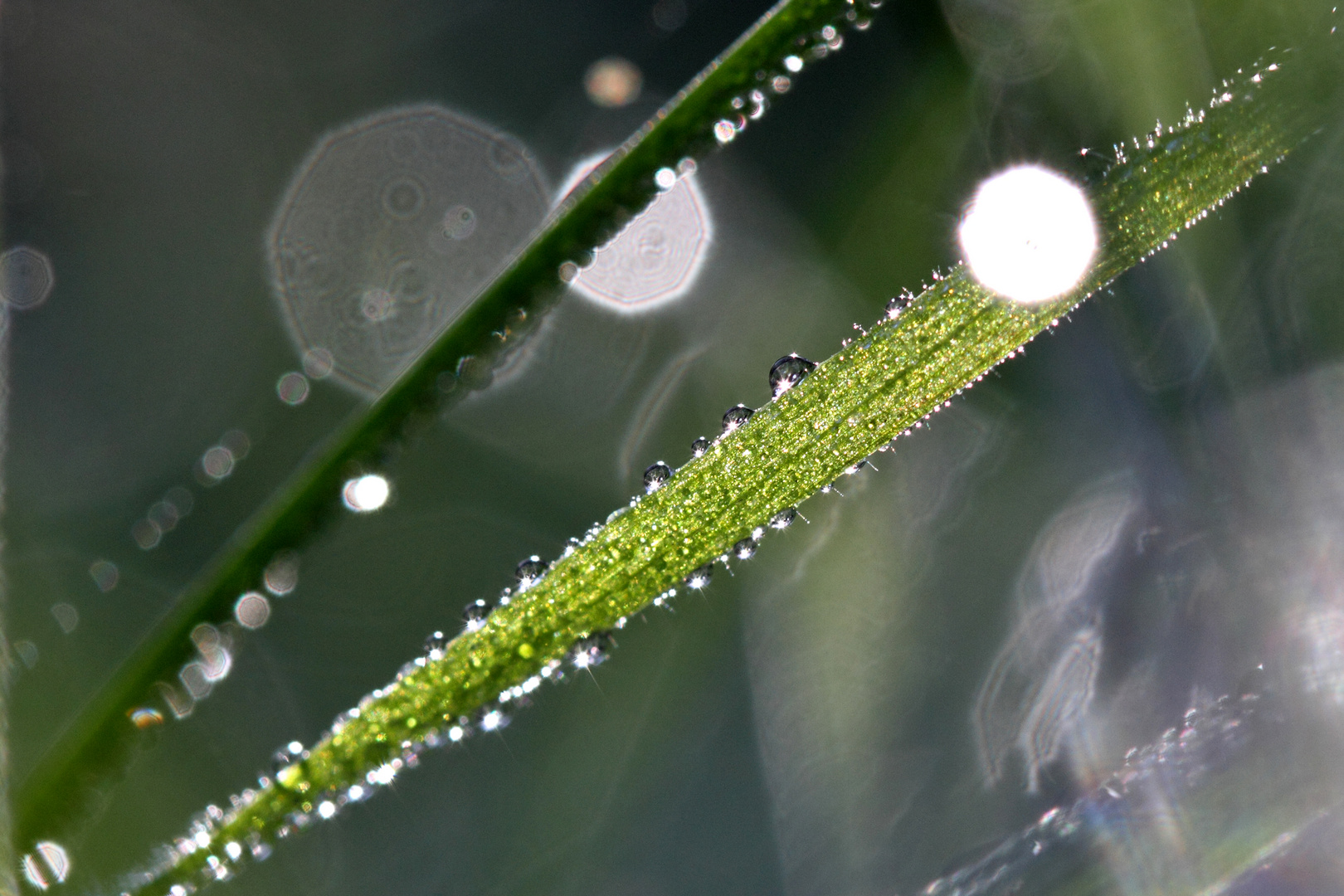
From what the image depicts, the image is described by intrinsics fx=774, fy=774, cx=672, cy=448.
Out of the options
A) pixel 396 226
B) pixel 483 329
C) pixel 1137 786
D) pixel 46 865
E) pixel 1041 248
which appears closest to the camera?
pixel 483 329

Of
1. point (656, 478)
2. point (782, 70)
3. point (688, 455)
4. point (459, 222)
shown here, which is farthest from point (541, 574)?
point (459, 222)

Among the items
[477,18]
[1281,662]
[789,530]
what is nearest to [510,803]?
[789,530]

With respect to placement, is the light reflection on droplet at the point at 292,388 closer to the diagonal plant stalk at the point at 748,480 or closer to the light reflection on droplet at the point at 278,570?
the light reflection on droplet at the point at 278,570

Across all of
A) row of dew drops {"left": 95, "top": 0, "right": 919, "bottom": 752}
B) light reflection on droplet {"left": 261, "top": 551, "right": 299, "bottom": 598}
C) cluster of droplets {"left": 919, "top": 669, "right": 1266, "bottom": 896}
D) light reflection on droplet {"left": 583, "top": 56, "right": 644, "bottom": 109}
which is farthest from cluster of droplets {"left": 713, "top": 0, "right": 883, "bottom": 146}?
cluster of droplets {"left": 919, "top": 669, "right": 1266, "bottom": 896}

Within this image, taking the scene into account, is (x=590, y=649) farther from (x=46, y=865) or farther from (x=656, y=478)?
(x=46, y=865)

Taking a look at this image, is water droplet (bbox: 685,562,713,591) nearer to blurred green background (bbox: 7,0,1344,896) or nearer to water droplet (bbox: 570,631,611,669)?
water droplet (bbox: 570,631,611,669)

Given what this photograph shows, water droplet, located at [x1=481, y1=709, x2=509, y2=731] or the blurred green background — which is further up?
the blurred green background
